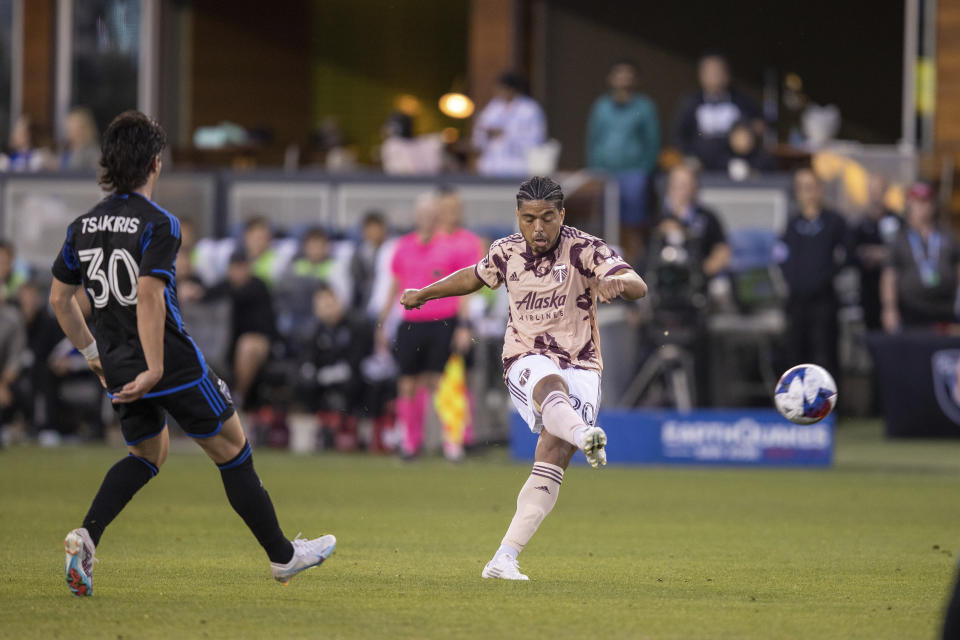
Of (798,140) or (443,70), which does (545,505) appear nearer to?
(798,140)

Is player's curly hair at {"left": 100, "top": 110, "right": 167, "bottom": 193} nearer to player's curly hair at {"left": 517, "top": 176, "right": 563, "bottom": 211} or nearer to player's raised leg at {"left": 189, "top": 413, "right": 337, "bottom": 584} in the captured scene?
player's raised leg at {"left": 189, "top": 413, "right": 337, "bottom": 584}

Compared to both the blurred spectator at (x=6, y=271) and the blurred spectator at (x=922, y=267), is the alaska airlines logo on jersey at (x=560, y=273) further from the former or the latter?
the blurred spectator at (x=6, y=271)

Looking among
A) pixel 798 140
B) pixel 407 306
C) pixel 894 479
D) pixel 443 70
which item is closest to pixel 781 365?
pixel 894 479

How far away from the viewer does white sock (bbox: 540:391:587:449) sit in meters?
6.54

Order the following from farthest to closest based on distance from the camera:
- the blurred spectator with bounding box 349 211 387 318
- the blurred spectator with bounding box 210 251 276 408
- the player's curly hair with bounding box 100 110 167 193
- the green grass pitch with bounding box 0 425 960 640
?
the blurred spectator with bounding box 349 211 387 318, the blurred spectator with bounding box 210 251 276 408, the player's curly hair with bounding box 100 110 167 193, the green grass pitch with bounding box 0 425 960 640

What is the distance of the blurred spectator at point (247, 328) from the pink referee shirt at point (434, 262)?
2.28 metres

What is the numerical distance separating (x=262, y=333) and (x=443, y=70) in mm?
16403

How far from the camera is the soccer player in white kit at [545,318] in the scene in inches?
267

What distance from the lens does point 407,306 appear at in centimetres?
727

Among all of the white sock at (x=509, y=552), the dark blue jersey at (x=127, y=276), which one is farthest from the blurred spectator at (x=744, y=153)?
the dark blue jersey at (x=127, y=276)

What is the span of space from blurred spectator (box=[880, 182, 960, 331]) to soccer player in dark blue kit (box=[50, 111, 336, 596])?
1017 cm

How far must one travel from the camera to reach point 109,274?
6324mm

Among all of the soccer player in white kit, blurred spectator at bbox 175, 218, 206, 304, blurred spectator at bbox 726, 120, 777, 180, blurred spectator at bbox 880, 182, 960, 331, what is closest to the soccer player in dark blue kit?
the soccer player in white kit

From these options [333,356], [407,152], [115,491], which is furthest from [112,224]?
[407,152]
